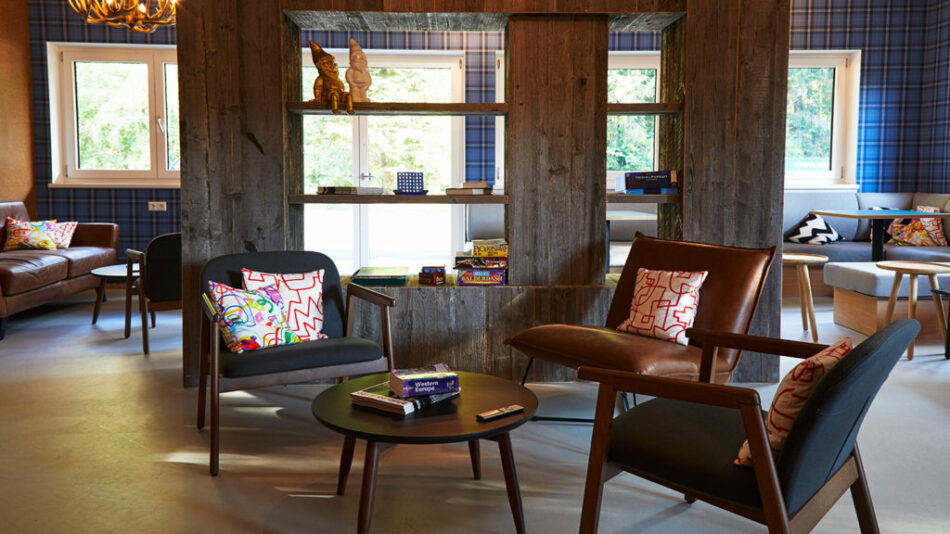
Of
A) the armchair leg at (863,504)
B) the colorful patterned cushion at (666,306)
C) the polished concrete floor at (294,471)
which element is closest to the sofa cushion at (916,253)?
the polished concrete floor at (294,471)

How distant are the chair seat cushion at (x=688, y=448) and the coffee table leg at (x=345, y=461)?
916 mm

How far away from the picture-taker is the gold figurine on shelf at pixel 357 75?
386 cm

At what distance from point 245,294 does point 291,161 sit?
1.08 metres

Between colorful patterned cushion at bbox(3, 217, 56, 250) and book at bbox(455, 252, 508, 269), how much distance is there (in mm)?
3926

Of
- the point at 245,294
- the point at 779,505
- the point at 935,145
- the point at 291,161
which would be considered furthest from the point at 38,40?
the point at 935,145

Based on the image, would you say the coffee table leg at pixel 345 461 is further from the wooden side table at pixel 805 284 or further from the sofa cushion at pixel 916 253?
the sofa cushion at pixel 916 253

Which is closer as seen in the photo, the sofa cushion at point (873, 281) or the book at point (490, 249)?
the book at point (490, 249)

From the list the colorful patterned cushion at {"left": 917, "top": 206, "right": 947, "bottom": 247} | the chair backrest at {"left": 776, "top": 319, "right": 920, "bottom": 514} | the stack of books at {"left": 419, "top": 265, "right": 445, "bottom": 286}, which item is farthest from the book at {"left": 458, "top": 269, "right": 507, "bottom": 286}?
the colorful patterned cushion at {"left": 917, "top": 206, "right": 947, "bottom": 247}

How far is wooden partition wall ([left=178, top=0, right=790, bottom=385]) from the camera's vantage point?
12.4 ft

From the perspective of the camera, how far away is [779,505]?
5.51 feet

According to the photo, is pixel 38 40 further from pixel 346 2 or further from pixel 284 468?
pixel 284 468

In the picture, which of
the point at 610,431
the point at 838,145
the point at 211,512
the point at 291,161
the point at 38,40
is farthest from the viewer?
the point at 838,145

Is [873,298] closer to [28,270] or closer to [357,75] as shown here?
[357,75]

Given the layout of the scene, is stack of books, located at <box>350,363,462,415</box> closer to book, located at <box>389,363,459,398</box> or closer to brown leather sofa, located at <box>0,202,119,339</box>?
book, located at <box>389,363,459,398</box>
